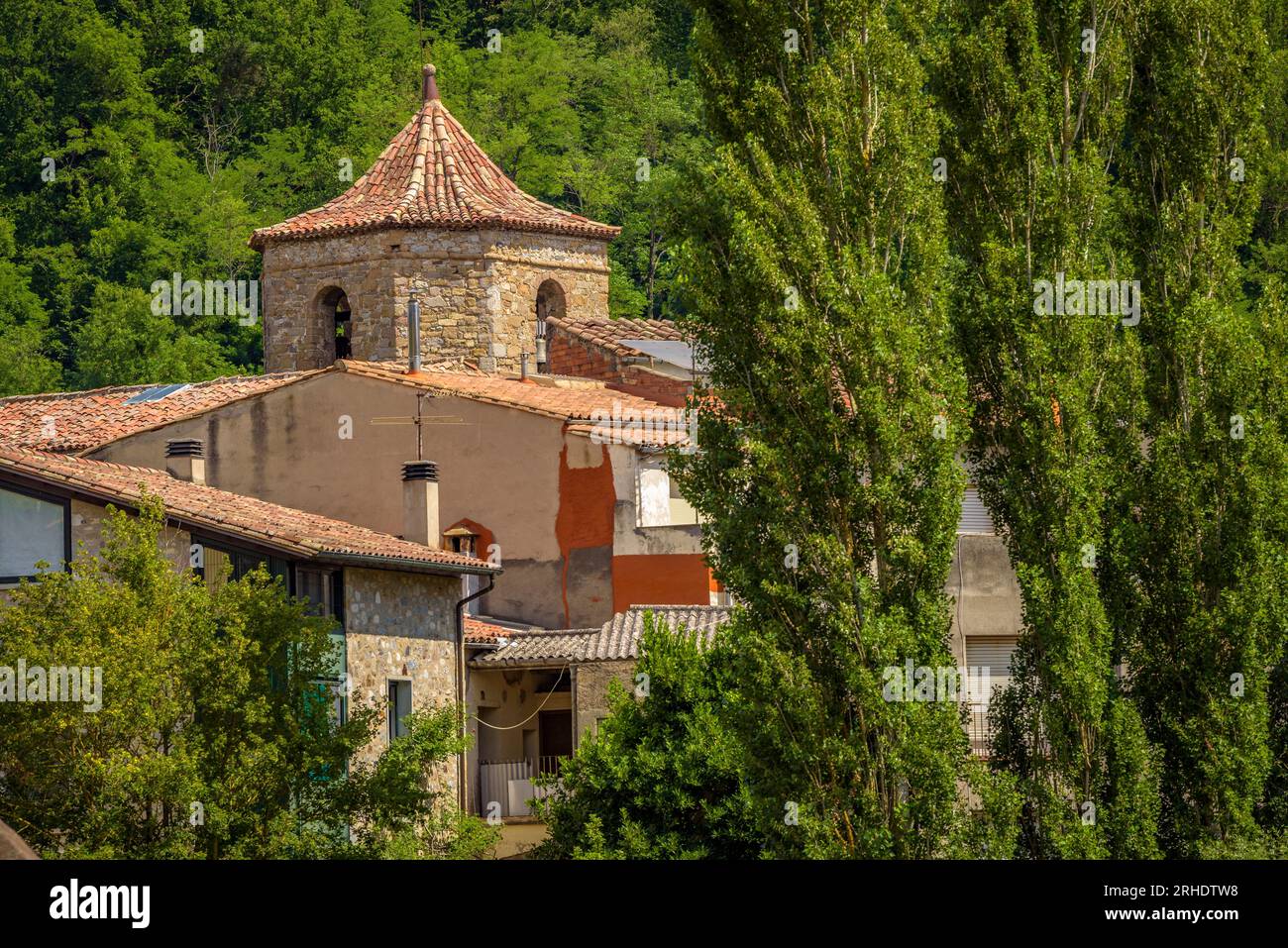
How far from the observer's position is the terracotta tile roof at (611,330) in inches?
1420

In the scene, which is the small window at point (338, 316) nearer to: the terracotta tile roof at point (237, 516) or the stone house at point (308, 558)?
the stone house at point (308, 558)

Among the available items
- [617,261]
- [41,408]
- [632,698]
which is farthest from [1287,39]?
[632,698]

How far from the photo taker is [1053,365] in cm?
1834

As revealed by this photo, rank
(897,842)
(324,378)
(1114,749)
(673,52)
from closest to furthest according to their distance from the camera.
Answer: (897,842)
(1114,749)
(324,378)
(673,52)

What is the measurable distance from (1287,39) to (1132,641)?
30.9m

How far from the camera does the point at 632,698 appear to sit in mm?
22906

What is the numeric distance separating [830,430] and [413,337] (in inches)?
692

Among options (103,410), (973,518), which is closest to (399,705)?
(973,518)

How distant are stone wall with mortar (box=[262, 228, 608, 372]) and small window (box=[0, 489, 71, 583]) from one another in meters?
14.3

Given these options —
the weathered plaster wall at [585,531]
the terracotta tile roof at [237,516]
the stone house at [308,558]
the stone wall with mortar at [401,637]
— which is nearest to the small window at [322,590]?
the stone house at [308,558]

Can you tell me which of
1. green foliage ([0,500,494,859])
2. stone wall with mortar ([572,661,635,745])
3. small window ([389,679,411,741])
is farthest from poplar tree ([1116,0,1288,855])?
small window ([389,679,411,741])

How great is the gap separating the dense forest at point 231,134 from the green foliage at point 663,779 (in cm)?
2770
